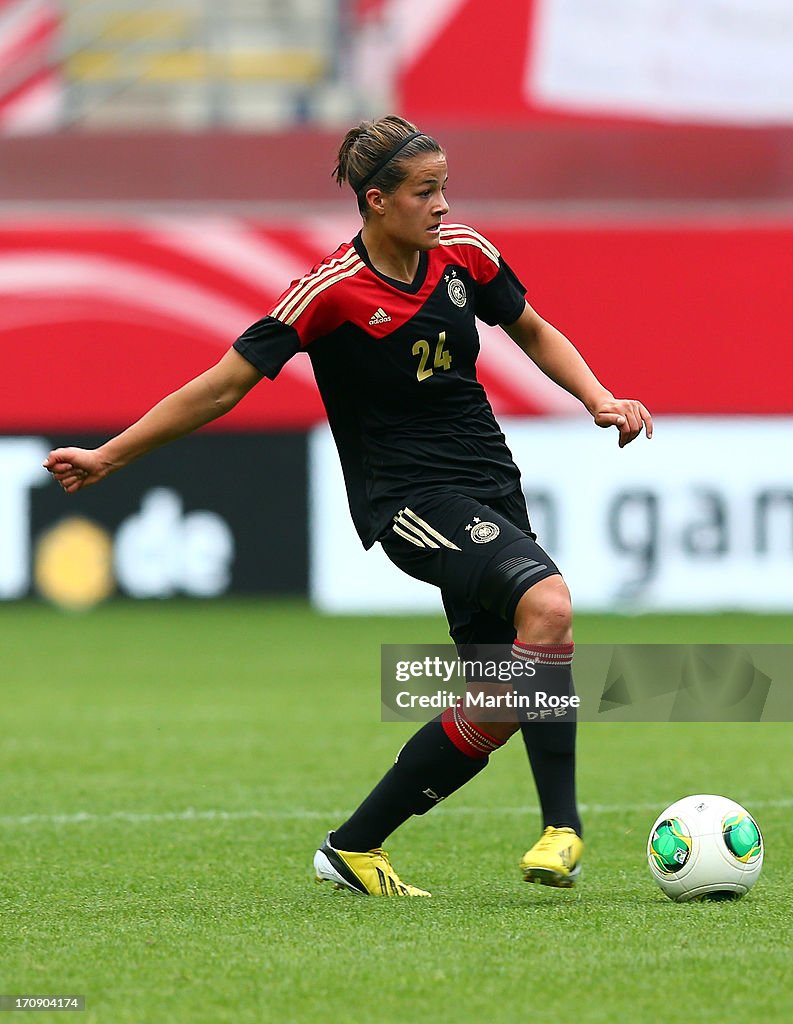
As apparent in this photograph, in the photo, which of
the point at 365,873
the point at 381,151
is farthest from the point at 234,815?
the point at 381,151

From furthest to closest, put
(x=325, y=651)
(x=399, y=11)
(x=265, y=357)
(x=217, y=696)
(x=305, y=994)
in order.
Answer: (x=399, y=11)
(x=325, y=651)
(x=217, y=696)
(x=265, y=357)
(x=305, y=994)

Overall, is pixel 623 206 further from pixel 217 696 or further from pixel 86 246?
pixel 217 696

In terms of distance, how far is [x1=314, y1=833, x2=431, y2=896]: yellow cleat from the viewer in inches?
173

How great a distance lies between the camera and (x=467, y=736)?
4344mm

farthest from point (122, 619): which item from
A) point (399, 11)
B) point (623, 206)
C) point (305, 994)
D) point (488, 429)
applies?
point (305, 994)

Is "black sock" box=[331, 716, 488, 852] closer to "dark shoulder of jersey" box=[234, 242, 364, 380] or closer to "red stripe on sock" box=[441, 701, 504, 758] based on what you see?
"red stripe on sock" box=[441, 701, 504, 758]

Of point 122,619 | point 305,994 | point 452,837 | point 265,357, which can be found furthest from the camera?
point 122,619

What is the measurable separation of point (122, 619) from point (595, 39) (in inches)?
303

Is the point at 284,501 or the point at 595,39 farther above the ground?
the point at 595,39

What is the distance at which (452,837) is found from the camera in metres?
5.33

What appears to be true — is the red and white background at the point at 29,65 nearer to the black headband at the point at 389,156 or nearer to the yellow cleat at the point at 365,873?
the black headband at the point at 389,156

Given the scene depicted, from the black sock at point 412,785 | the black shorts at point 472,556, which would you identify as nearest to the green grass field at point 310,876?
the black sock at point 412,785

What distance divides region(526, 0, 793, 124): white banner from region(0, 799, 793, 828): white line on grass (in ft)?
39.0

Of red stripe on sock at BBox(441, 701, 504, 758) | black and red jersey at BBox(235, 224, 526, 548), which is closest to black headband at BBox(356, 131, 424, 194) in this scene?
black and red jersey at BBox(235, 224, 526, 548)
